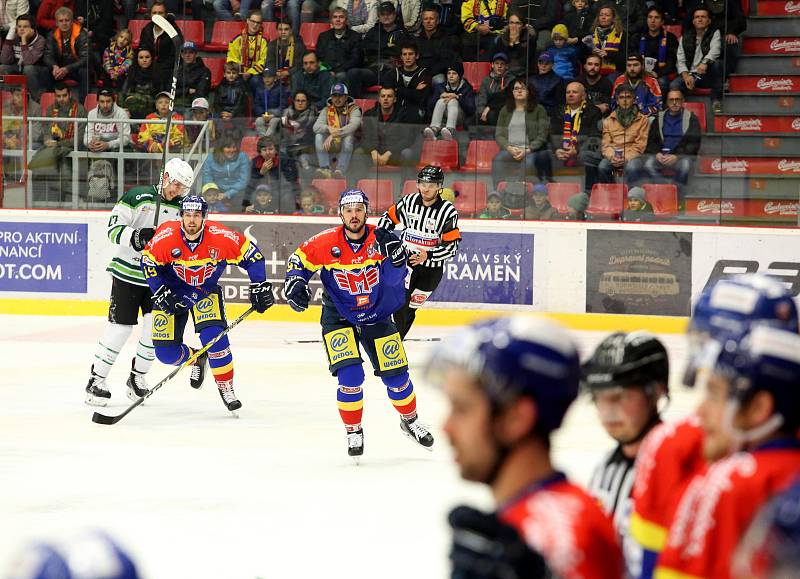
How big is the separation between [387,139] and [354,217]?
4915 millimetres

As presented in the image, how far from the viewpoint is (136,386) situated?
762 cm

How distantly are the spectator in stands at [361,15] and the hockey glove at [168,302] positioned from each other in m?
5.35

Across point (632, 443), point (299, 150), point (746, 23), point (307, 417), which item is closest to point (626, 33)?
point (746, 23)

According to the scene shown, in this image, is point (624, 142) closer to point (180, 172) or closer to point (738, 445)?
point (180, 172)

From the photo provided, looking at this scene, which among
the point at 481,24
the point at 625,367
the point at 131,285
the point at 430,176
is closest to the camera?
the point at 625,367

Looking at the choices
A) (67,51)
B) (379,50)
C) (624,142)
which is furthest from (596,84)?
(67,51)

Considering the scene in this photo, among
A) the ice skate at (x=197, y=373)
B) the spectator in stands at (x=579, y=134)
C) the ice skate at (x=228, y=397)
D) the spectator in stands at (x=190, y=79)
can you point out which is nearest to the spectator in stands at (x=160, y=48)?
the spectator in stands at (x=190, y=79)

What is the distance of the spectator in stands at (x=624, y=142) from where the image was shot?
35.5ft

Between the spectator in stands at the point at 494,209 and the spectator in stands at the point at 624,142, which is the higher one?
the spectator in stands at the point at 624,142

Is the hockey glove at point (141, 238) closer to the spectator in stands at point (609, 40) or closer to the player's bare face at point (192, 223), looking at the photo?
the player's bare face at point (192, 223)

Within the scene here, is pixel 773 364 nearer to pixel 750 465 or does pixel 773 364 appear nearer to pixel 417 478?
pixel 750 465

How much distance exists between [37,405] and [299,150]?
167 inches

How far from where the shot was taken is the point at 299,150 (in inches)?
443

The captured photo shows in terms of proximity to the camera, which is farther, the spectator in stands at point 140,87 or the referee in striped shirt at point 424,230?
the spectator in stands at point 140,87
